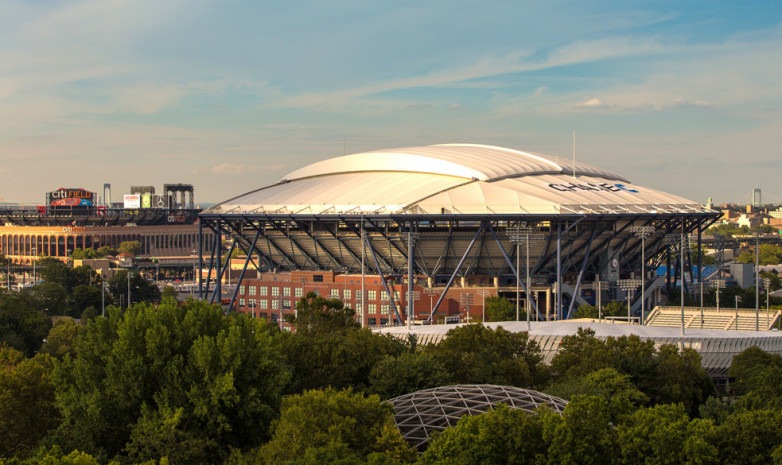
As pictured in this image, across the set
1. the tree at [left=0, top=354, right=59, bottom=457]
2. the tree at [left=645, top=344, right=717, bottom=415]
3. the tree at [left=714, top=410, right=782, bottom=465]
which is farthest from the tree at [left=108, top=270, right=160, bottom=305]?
the tree at [left=714, top=410, right=782, bottom=465]

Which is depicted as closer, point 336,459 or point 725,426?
point 336,459

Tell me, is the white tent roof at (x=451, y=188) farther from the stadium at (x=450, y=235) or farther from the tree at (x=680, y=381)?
the tree at (x=680, y=381)

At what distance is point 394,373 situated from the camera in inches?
2141

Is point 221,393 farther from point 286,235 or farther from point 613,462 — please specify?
point 286,235

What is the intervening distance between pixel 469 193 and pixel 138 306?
196ft

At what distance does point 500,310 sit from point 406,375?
47282 mm

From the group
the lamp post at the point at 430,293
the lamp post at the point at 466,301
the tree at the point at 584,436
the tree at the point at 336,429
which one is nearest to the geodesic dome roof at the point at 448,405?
the tree at the point at 336,429

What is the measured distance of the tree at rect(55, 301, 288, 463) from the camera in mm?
44719

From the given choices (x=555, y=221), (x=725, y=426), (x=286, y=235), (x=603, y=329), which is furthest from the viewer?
(x=286, y=235)

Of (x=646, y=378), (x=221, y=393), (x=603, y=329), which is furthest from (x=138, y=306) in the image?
(x=603, y=329)

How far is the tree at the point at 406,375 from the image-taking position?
2112 inches

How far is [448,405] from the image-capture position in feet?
147

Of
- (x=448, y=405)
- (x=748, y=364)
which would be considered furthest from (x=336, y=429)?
(x=748, y=364)

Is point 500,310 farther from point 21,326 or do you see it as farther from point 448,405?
point 448,405
